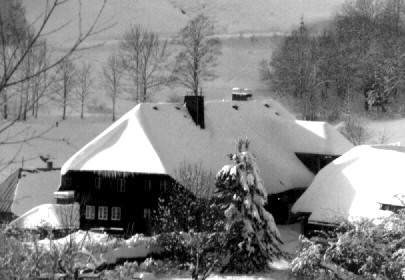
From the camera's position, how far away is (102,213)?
31.7 meters

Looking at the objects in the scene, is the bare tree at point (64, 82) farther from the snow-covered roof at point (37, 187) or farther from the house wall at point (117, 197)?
the snow-covered roof at point (37, 187)

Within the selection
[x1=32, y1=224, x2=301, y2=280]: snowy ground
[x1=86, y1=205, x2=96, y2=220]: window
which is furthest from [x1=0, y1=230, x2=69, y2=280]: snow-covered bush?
[x1=86, y1=205, x2=96, y2=220]: window

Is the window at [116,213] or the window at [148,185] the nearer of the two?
the window at [148,185]

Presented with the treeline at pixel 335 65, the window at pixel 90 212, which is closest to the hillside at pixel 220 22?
the treeline at pixel 335 65

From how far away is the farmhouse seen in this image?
31125 mm

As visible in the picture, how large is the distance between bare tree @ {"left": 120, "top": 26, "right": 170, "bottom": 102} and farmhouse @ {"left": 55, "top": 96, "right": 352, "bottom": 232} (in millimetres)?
26062

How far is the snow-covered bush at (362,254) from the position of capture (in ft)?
55.7

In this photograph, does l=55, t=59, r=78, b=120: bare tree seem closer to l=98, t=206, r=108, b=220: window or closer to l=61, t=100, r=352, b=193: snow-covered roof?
l=61, t=100, r=352, b=193: snow-covered roof

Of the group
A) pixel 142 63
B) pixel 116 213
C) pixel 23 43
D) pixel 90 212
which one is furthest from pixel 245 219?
pixel 142 63

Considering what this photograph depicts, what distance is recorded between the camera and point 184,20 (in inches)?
3607

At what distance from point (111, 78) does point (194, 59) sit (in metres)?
8.49

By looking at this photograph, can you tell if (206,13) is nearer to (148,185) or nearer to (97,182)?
(97,182)

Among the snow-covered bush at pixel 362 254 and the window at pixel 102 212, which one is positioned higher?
the snow-covered bush at pixel 362 254

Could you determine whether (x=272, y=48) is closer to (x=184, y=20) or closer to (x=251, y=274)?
(x=184, y=20)
